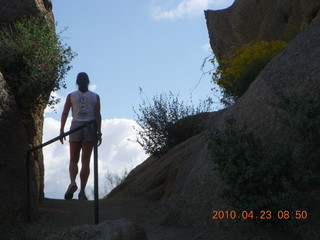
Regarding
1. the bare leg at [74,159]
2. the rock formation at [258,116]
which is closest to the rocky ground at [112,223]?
the rock formation at [258,116]

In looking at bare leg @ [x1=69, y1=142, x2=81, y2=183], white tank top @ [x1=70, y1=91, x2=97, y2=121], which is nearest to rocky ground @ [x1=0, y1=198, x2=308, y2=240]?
bare leg @ [x1=69, y1=142, x2=81, y2=183]

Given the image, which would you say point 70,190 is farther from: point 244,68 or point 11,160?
point 244,68

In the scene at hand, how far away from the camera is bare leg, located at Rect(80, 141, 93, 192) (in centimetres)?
916

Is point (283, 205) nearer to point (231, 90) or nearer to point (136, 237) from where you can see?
point (136, 237)

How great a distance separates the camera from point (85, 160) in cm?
920

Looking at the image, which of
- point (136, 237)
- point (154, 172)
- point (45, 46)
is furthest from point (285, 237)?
point (154, 172)

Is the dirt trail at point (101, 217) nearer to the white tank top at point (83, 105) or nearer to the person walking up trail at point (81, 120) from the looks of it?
the person walking up trail at point (81, 120)

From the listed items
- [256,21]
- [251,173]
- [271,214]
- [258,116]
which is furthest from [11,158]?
[256,21]

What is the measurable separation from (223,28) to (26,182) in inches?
536

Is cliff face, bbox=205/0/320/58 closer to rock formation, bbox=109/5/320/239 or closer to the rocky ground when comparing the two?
rock formation, bbox=109/5/320/239

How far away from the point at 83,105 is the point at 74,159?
81 centimetres

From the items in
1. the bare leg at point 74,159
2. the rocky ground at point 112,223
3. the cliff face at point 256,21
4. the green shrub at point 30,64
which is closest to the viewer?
the rocky ground at point 112,223

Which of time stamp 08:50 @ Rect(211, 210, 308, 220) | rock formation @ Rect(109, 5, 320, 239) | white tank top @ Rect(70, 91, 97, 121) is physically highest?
white tank top @ Rect(70, 91, 97, 121)

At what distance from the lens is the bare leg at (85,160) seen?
30.0ft
